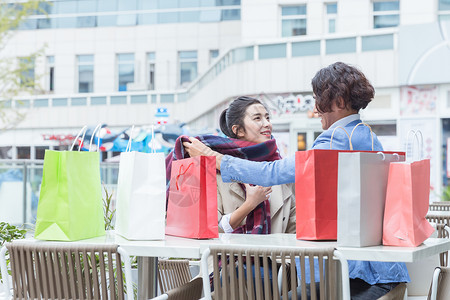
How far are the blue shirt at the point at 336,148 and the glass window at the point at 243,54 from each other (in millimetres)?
16921

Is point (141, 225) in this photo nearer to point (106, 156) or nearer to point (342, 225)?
point (342, 225)

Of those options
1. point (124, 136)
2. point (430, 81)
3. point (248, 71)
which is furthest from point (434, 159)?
point (124, 136)

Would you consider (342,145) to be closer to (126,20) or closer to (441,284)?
(441,284)

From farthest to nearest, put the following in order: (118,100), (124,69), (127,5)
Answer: (127,5)
(124,69)
(118,100)

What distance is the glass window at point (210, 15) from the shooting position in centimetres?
3378

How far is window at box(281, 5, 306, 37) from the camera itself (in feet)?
70.5

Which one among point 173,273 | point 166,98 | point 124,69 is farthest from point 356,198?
point 124,69

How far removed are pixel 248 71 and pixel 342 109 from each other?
1683 cm

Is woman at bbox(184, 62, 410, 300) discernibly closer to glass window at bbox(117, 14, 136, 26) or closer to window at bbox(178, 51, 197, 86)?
window at bbox(178, 51, 197, 86)

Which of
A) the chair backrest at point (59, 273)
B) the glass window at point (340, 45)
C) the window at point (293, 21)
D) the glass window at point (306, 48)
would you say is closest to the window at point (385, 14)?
the window at point (293, 21)

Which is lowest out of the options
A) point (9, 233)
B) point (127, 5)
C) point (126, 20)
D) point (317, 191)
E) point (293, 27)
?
point (9, 233)

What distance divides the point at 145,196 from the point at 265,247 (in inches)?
21.7

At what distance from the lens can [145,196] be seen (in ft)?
8.14

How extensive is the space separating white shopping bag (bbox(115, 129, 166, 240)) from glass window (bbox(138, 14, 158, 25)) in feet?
107
